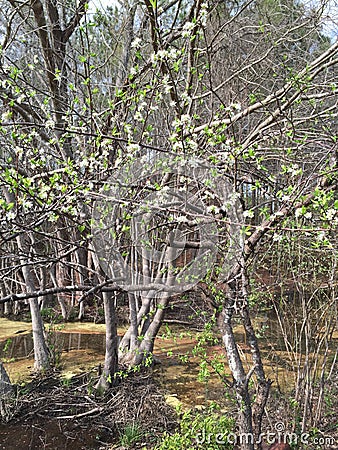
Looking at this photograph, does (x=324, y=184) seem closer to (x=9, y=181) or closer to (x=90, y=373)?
(x=9, y=181)

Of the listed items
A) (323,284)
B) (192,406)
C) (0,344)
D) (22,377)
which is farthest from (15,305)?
(323,284)

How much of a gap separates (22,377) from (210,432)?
313 centimetres

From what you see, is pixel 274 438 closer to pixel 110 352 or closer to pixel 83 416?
pixel 83 416

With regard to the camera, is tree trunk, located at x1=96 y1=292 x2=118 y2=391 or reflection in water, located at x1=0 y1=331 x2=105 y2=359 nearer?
tree trunk, located at x1=96 y1=292 x2=118 y2=391

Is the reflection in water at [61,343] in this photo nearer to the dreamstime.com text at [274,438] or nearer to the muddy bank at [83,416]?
the muddy bank at [83,416]
